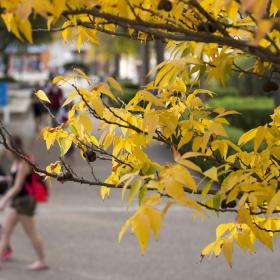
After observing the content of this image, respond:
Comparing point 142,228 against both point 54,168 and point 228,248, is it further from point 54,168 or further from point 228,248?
point 54,168

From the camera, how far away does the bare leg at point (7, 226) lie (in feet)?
26.9

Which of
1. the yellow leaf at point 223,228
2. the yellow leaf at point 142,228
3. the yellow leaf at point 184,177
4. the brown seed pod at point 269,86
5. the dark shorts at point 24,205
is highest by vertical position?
the brown seed pod at point 269,86

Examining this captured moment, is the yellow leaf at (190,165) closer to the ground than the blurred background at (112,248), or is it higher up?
higher up

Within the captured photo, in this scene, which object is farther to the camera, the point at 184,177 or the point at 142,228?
the point at 184,177

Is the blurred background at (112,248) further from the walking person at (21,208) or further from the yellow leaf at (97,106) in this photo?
the yellow leaf at (97,106)

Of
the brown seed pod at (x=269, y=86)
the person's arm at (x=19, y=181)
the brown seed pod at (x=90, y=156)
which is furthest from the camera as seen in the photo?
the person's arm at (x=19, y=181)

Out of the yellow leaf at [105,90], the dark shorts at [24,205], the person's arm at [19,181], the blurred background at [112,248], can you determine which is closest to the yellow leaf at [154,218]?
the yellow leaf at [105,90]

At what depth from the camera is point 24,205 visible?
809cm

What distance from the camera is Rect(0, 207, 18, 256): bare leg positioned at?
8.19 meters

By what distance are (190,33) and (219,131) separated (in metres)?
Answer: 0.50

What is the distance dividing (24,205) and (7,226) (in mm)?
355

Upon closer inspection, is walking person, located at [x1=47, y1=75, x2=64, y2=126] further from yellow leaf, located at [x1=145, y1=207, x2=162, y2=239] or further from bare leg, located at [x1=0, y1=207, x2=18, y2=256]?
yellow leaf, located at [x1=145, y1=207, x2=162, y2=239]

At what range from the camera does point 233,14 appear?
3.00 metres

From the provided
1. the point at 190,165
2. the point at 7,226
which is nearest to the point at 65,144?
the point at 190,165
